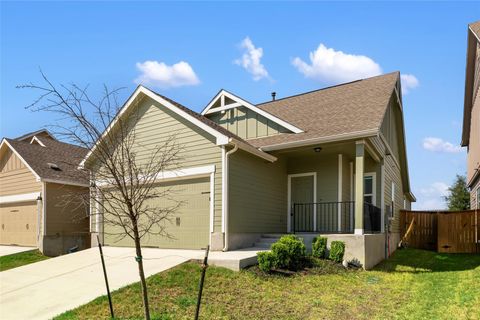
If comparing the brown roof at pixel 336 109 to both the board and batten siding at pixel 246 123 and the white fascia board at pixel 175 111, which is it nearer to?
the board and batten siding at pixel 246 123

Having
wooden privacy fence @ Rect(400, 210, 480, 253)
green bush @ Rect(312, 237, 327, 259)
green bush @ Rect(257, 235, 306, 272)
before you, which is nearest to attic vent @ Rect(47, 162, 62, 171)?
green bush @ Rect(257, 235, 306, 272)

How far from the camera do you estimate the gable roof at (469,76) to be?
1684 centimetres

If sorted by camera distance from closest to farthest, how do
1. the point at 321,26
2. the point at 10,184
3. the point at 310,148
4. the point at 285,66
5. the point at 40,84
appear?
the point at 40,84, the point at 321,26, the point at 285,66, the point at 310,148, the point at 10,184

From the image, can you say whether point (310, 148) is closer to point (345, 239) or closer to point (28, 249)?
point (345, 239)

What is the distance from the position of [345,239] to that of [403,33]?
5446 mm

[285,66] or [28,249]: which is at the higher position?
[285,66]

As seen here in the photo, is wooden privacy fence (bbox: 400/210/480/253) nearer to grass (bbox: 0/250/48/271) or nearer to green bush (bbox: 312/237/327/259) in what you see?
green bush (bbox: 312/237/327/259)

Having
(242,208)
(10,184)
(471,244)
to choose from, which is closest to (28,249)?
(10,184)

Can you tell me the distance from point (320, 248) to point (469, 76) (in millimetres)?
15928

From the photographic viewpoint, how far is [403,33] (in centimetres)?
999

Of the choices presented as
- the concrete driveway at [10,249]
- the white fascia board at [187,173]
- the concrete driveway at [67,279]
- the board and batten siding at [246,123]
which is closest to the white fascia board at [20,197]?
the concrete driveway at [10,249]

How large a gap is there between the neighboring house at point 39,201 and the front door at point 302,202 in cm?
796

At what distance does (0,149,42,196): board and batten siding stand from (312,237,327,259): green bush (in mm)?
11190

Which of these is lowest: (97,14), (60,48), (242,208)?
(242,208)
